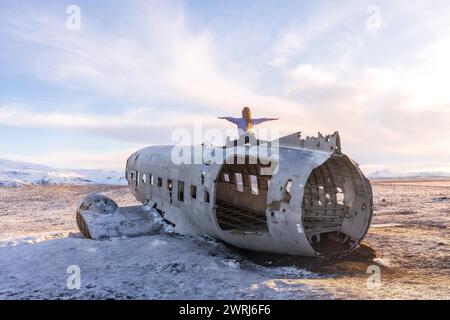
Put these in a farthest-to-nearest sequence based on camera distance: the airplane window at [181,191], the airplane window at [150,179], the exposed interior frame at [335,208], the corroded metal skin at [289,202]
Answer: the airplane window at [150,179] < the airplane window at [181,191] < the exposed interior frame at [335,208] < the corroded metal skin at [289,202]

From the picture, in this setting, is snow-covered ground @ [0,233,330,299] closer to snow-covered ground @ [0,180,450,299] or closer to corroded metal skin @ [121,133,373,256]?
snow-covered ground @ [0,180,450,299]

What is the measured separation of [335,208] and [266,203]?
301 cm

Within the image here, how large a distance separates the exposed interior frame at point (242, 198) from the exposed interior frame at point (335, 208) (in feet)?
7.95

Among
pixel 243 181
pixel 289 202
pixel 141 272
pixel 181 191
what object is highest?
pixel 243 181

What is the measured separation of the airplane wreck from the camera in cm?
1199

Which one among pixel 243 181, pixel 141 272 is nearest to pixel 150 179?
pixel 243 181

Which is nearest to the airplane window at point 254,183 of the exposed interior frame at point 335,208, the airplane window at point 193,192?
the exposed interior frame at point 335,208

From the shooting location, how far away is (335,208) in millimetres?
15445

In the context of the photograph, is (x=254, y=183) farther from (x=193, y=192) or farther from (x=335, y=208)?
(x=193, y=192)

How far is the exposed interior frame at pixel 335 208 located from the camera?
1351cm

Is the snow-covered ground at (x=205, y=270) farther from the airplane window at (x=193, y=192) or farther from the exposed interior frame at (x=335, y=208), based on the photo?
the airplane window at (x=193, y=192)
